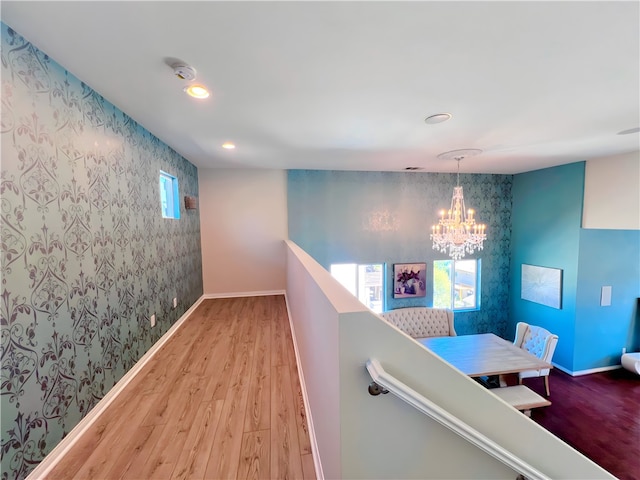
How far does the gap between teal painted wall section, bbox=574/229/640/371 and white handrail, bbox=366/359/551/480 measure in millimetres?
4881

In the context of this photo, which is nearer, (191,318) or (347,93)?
(347,93)

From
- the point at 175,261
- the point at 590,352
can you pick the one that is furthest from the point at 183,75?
the point at 590,352

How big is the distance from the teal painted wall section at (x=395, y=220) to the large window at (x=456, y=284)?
154mm

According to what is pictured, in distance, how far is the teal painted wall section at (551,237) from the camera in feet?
14.7

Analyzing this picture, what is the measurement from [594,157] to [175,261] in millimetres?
6492

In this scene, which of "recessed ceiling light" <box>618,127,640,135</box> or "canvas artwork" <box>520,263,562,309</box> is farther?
"canvas artwork" <box>520,263,562,309</box>

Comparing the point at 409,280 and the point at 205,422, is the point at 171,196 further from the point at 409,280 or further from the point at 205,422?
the point at 409,280

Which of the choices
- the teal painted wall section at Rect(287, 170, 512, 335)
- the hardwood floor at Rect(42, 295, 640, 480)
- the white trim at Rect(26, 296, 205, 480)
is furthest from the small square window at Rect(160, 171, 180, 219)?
the teal painted wall section at Rect(287, 170, 512, 335)

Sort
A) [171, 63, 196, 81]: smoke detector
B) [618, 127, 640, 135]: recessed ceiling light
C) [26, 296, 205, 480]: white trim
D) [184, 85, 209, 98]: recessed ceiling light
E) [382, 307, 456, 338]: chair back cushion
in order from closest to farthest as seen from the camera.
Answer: [26, 296, 205, 480]: white trim → [171, 63, 196, 81]: smoke detector → [184, 85, 209, 98]: recessed ceiling light → [618, 127, 640, 135]: recessed ceiling light → [382, 307, 456, 338]: chair back cushion

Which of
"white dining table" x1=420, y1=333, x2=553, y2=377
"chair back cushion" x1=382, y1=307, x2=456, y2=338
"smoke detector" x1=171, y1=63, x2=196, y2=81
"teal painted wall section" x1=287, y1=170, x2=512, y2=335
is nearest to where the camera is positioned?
"smoke detector" x1=171, y1=63, x2=196, y2=81

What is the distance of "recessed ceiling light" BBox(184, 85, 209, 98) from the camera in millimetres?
1807

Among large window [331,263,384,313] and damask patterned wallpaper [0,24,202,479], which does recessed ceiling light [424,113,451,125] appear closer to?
damask patterned wallpaper [0,24,202,479]

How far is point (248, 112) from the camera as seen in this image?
2.23 m

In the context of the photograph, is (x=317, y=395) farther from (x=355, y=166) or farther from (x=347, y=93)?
(x=355, y=166)
